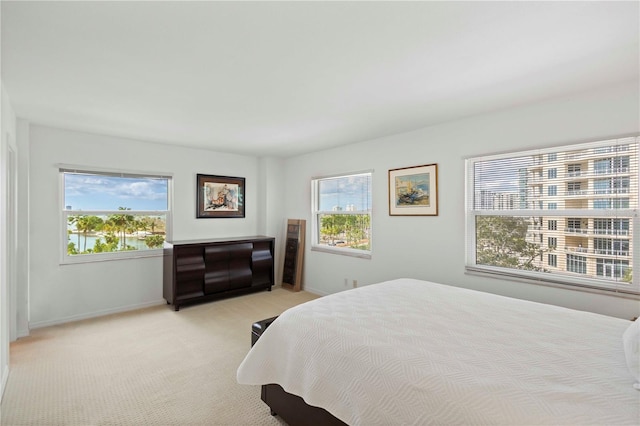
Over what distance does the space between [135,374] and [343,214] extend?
3.29m

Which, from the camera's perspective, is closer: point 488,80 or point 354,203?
point 488,80

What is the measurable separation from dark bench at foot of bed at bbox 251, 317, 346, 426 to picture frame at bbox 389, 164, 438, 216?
2417 mm

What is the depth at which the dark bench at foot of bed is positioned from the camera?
1.69m

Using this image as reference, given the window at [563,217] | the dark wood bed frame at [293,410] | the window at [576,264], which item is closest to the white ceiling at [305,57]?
the window at [563,217]

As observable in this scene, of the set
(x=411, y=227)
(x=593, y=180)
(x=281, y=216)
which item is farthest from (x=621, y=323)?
(x=281, y=216)

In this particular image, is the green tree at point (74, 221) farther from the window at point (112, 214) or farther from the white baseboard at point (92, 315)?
the white baseboard at point (92, 315)

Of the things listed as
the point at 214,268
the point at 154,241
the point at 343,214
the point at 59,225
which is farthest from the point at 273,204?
the point at 59,225

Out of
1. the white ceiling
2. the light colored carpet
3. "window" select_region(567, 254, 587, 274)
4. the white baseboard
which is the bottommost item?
the light colored carpet

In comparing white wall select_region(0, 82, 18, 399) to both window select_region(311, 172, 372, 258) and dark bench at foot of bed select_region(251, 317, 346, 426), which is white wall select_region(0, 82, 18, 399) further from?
window select_region(311, 172, 372, 258)

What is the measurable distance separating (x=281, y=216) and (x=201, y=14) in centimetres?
444

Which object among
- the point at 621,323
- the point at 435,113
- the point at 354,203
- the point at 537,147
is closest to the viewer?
the point at 621,323

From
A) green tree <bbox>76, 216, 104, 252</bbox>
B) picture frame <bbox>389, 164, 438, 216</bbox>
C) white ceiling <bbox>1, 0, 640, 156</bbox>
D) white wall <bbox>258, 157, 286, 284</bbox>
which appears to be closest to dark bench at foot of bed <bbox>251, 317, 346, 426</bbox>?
white ceiling <bbox>1, 0, 640, 156</bbox>

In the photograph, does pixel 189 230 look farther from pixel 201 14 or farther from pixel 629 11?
pixel 629 11

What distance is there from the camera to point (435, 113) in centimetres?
320
